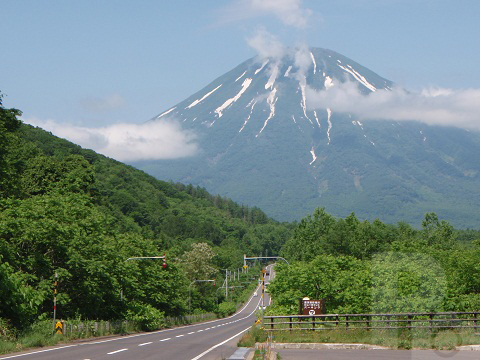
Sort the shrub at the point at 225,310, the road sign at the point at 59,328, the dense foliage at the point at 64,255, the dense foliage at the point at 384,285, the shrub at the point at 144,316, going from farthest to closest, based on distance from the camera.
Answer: the shrub at the point at 225,310, the shrub at the point at 144,316, the dense foliage at the point at 384,285, the dense foliage at the point at 64,255, the road sign at the point at 59,328

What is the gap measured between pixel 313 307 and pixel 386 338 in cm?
966

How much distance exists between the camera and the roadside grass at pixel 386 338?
89.9 ft

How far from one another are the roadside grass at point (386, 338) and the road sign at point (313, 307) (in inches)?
177

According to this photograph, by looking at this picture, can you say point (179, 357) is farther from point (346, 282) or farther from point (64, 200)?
point (64, 200)

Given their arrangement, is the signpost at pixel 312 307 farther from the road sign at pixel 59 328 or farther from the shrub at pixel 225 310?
the shrub at pixel 225 310

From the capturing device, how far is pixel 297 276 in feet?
160

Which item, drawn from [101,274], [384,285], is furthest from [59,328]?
[384,285]

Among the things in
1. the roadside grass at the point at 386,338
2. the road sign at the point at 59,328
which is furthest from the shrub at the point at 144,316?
the roadside grass at the point at 386,338

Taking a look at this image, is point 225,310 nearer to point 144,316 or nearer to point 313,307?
point 144,316

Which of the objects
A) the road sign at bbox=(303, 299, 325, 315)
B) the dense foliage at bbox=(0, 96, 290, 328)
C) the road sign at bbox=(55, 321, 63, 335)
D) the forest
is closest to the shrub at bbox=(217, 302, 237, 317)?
the dense foliage at bbox=(0, 96, 290, 328)

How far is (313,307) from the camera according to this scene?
1521 inches

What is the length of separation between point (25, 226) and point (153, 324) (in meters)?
21.7

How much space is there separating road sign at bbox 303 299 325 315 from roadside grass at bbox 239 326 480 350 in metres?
4.49

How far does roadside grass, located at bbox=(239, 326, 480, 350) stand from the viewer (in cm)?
2741
